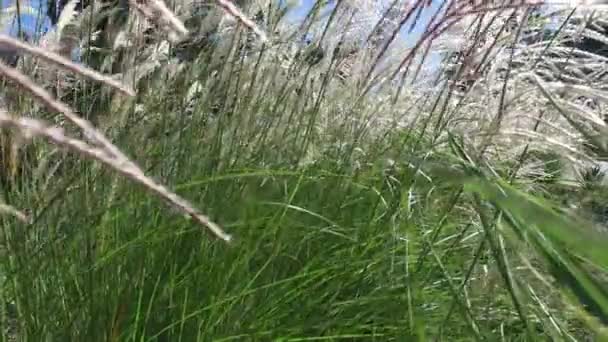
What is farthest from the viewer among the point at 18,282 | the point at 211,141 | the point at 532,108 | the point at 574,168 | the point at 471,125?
the point at 471,125

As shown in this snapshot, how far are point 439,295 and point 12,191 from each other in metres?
0.86

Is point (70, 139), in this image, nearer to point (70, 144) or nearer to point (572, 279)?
point (70, 144)

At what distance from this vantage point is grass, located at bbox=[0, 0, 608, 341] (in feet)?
4.95

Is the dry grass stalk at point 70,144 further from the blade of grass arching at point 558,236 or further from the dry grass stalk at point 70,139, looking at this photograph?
the blade of grass arching at point 558,236

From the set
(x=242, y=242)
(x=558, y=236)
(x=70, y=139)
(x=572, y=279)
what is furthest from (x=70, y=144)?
(x=242, y=242)

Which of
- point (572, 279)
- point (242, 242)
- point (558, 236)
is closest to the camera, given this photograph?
point (558, 236)

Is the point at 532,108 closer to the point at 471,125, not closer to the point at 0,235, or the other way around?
the point at 471,125

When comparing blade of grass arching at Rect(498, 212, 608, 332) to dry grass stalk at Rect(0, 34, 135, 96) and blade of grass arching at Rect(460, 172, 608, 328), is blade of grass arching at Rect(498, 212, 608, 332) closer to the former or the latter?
blade of grass arching at Rect(460, 172, 608, 328)

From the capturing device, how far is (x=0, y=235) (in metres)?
1.60

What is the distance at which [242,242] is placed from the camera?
5.16 ft

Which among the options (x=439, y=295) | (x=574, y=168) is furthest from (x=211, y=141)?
(x=574, y=168)

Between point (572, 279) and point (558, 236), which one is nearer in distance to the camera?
point (558, 236)

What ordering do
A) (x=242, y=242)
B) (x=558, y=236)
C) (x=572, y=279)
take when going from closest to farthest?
(x=558, y=236)
(x=572, y=279)
(x=242, y=242)

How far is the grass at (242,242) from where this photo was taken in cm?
151
